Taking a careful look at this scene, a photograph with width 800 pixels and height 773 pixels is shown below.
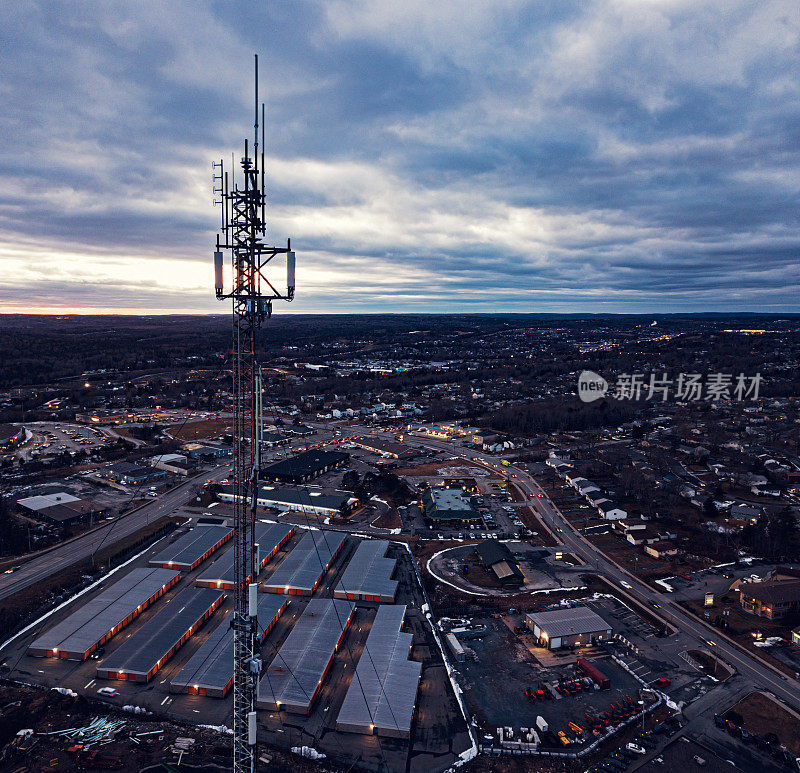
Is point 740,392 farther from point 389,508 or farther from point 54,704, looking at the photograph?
point 54,704

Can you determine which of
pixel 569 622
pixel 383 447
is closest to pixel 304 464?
pixel 383 447

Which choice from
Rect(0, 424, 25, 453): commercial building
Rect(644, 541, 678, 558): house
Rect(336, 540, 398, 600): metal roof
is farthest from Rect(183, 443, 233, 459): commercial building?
Rect(644, 541, 678, 558): house

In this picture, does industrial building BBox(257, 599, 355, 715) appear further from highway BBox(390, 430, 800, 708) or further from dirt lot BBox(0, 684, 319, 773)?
highway BBox(390, 430, 800, 708)

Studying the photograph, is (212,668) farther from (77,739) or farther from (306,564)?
(306,564)

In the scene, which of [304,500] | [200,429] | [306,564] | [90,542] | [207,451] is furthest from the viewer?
[200,429]

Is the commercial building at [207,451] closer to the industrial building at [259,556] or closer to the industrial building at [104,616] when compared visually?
the industrial building at [259,556]

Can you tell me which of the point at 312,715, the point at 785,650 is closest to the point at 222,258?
the point at 312,715
